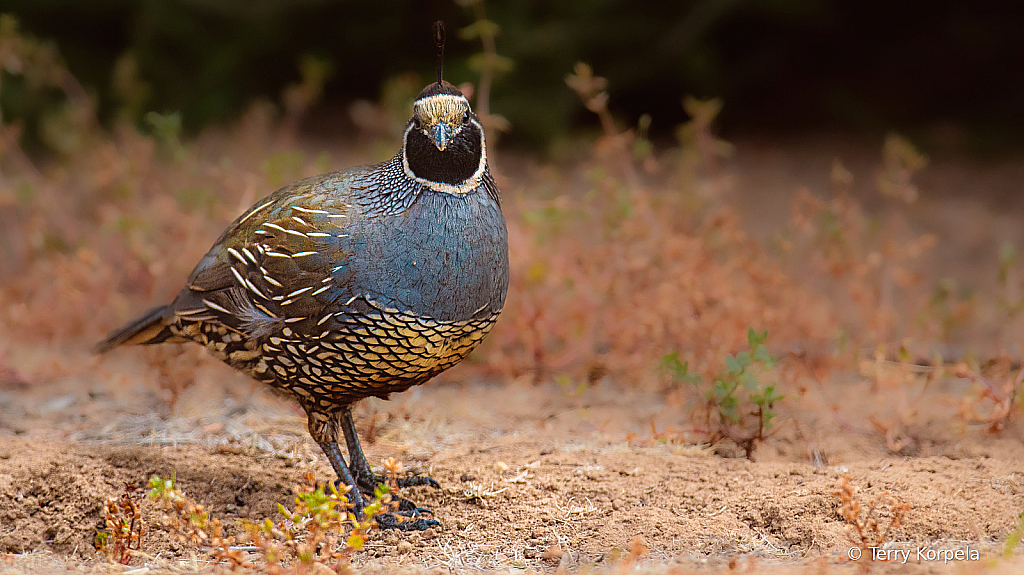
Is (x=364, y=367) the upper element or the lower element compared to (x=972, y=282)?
lower

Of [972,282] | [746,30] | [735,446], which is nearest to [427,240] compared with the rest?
[735,446]

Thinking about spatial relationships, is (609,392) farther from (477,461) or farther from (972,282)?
(972,282)

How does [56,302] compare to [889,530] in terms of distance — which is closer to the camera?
[889,530]

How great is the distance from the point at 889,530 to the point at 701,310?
5.33ft

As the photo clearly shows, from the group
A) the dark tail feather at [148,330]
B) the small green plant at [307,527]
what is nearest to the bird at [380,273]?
the small green plant at [307,527]

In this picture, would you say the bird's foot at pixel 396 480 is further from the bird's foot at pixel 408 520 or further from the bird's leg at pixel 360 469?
the bird's foot at pixel 408 520

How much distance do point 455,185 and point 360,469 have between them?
1191 millimetres

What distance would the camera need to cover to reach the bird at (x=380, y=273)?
2.95 meters

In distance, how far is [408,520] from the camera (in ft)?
10.6

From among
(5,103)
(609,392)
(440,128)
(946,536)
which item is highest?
(5,103)

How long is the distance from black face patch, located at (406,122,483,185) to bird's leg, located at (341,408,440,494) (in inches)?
39.2

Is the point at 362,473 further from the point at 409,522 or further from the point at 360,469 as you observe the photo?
the point at 409,522

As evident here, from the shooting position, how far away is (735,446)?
3.85 metres

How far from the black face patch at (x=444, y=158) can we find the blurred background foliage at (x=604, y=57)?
4036 mm
